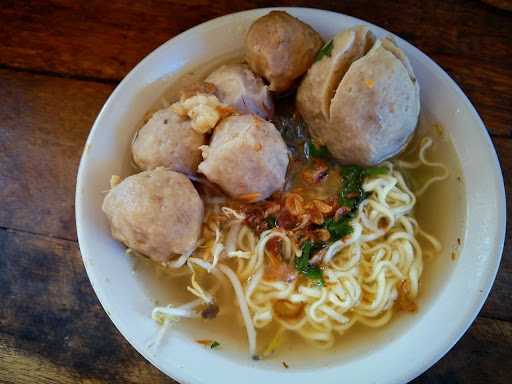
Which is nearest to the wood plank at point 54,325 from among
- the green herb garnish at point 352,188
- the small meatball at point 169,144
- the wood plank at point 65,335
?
the wood plank at point 65,335

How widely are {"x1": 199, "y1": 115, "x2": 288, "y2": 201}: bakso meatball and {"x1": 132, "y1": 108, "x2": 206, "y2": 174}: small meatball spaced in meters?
0.09

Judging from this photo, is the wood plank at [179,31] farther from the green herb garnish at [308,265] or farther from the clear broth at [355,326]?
the green herb garnish at [308,265]

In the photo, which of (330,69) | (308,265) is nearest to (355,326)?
(308,265)

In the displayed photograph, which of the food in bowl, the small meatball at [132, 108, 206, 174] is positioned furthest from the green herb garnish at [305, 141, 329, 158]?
the small meatball at [132, 108, 206, 174]

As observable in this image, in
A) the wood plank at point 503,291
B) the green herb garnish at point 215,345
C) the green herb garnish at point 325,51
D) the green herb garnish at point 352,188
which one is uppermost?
the green herb garnish at point 325,51

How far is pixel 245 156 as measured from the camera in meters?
1.92

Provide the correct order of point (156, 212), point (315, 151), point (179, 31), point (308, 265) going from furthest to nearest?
point (179, 31) < point (315, 151) < point (308, 265) < point (156, 212)

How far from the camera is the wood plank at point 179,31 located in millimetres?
2332

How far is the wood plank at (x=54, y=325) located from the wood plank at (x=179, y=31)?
0.86 m

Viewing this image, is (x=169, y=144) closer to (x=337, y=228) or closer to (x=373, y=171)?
(x=337, y=228)

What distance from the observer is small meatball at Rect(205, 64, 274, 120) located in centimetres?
208

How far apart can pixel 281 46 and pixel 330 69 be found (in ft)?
0.70

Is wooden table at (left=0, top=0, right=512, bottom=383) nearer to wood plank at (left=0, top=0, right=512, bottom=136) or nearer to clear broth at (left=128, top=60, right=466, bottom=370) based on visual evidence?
wood plank at (left=0, top=0, right=512, bottom=136)

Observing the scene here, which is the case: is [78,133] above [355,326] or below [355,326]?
above
